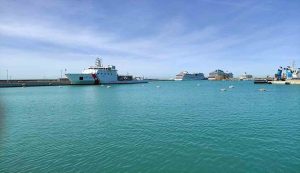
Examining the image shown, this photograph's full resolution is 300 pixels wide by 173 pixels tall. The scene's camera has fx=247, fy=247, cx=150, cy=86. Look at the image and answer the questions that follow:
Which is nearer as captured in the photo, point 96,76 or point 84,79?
point 84,79

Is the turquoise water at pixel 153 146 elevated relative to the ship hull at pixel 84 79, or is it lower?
lower

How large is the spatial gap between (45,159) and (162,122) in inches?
571

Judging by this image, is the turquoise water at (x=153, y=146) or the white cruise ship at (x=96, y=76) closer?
the turquoise water at (x=153, y=146)

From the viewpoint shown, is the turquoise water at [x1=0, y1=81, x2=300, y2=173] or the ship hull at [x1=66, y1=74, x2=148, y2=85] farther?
the ship hull at [x1=66, y1=74, x2=148, y2=85]

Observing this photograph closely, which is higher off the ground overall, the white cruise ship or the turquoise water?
the white cruise ship

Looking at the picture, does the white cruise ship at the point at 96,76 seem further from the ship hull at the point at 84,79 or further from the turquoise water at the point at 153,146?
the turquoise water at the point at 153,146

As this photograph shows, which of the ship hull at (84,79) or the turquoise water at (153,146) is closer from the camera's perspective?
the turquoise water at (153,146)

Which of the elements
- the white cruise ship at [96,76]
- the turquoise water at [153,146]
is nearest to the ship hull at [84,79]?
the white cruise ship at [96,76]

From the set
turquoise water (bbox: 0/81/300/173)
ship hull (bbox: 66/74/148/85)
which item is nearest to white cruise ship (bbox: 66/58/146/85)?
ship hull (bbox: 66/74/148/85)

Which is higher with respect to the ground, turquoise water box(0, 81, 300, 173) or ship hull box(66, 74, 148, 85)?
ship hull box(66, 74, 148, 85)

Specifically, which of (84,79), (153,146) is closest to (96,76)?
(84,79)

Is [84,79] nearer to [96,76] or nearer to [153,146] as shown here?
[96,76]

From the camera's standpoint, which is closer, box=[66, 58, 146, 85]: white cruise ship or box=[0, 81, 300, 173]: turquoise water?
box=[0, 81, 300, 173]: turquoise water

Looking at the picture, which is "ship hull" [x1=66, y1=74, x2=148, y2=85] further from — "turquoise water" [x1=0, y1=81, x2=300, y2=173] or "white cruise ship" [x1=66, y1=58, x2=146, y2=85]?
"turquoise water" [x1=0, y1=81, x2=300, y2=173]
